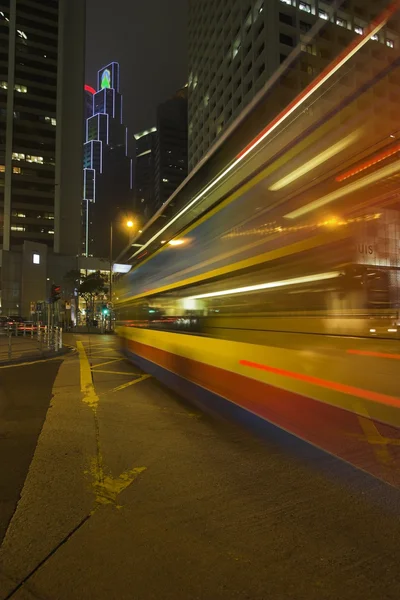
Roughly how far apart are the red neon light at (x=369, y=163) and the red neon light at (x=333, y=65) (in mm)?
872

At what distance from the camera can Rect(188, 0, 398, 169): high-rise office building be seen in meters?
3.60

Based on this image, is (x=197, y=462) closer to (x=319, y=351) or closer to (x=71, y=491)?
(x=71, y=491)

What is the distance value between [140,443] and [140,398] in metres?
2.71

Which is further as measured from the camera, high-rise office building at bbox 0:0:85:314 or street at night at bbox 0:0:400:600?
high-rise office building at bbox 0:0:85:314

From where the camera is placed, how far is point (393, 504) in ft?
10.6

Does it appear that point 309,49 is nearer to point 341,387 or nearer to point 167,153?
point 341,387

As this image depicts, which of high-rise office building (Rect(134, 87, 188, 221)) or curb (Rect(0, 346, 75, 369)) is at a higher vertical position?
high-rise office building (Rect(134, 87, 188, 221))

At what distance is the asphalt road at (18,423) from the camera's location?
359 centimetres

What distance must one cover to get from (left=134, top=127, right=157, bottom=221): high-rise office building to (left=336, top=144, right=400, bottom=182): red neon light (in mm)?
136633

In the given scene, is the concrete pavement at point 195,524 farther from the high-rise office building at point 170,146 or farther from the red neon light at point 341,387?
the high-rise office building at point 170,146

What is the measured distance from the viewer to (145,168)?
533 ft

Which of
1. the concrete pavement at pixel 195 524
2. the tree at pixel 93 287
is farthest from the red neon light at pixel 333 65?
the tree at pixel 93 287

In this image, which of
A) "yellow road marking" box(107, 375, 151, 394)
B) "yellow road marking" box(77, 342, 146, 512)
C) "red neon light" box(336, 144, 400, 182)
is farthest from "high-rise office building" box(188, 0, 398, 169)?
"yellow road marking" box(107, 375, 151, 394)

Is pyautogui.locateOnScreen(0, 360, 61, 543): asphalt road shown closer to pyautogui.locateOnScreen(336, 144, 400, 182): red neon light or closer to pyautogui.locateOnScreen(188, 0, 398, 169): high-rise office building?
pyautogui.locateOnScreen(336, 144, 400, 182): red neon light
